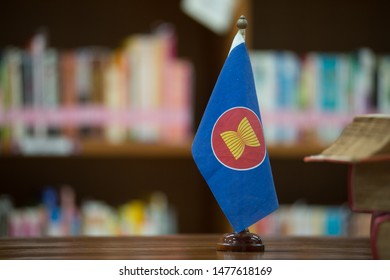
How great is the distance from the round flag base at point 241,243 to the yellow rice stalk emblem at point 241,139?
10 centimetres

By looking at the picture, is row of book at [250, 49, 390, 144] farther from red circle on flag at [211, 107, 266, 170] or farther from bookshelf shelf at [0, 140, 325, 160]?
red circle on flag at [211, 107, 266, 170]

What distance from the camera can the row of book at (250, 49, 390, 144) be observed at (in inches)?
104

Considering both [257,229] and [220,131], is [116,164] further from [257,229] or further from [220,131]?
[220,131]

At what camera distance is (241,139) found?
36.7 inches

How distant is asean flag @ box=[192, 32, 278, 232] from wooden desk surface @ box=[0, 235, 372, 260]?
6 cm

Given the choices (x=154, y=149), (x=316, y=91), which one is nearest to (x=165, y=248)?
(x=154, y=149)

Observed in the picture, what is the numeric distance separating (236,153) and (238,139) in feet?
0.06

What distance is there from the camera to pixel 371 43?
121 inches

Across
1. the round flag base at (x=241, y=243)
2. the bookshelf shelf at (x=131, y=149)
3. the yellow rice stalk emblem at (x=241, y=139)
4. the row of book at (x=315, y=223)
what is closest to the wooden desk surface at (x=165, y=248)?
the round flag base at (x=241, y=243)

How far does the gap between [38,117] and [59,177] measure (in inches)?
19.9

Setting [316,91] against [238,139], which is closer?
[238,139]

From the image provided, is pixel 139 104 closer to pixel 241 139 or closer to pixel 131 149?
pixel 131 149

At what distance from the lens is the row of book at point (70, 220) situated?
2.65m

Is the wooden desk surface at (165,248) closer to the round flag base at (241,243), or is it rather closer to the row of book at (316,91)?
the round flag base at (241,243)
